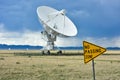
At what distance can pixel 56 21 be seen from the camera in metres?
83.8

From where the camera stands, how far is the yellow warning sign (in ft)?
56.4

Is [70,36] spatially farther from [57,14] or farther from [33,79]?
[33,79]

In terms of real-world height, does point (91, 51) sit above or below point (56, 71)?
above

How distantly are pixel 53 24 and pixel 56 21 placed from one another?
2.19m

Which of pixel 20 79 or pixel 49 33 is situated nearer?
pixel 20 79

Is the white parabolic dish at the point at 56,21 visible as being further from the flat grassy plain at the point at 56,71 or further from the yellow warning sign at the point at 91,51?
the yellow warning sign at the point at 91,51

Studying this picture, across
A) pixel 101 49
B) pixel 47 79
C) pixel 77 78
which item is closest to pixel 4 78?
pixel 47 79

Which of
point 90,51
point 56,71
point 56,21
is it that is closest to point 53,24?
point 56,21

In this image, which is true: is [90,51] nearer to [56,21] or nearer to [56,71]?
[56,71]

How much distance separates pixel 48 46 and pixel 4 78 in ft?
192

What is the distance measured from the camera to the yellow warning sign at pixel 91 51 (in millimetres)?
17188

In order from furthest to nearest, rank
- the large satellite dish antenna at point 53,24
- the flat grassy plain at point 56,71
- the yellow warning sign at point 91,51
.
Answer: the large satellite dish antenna at point 53,24, the flat grassy plain at point 56,71, the yellow warning sign at point 91,51

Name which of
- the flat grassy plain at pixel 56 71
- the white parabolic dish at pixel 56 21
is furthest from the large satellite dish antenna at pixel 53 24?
the flat grassy plain at pixel 56 71

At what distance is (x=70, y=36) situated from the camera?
77125 mm
